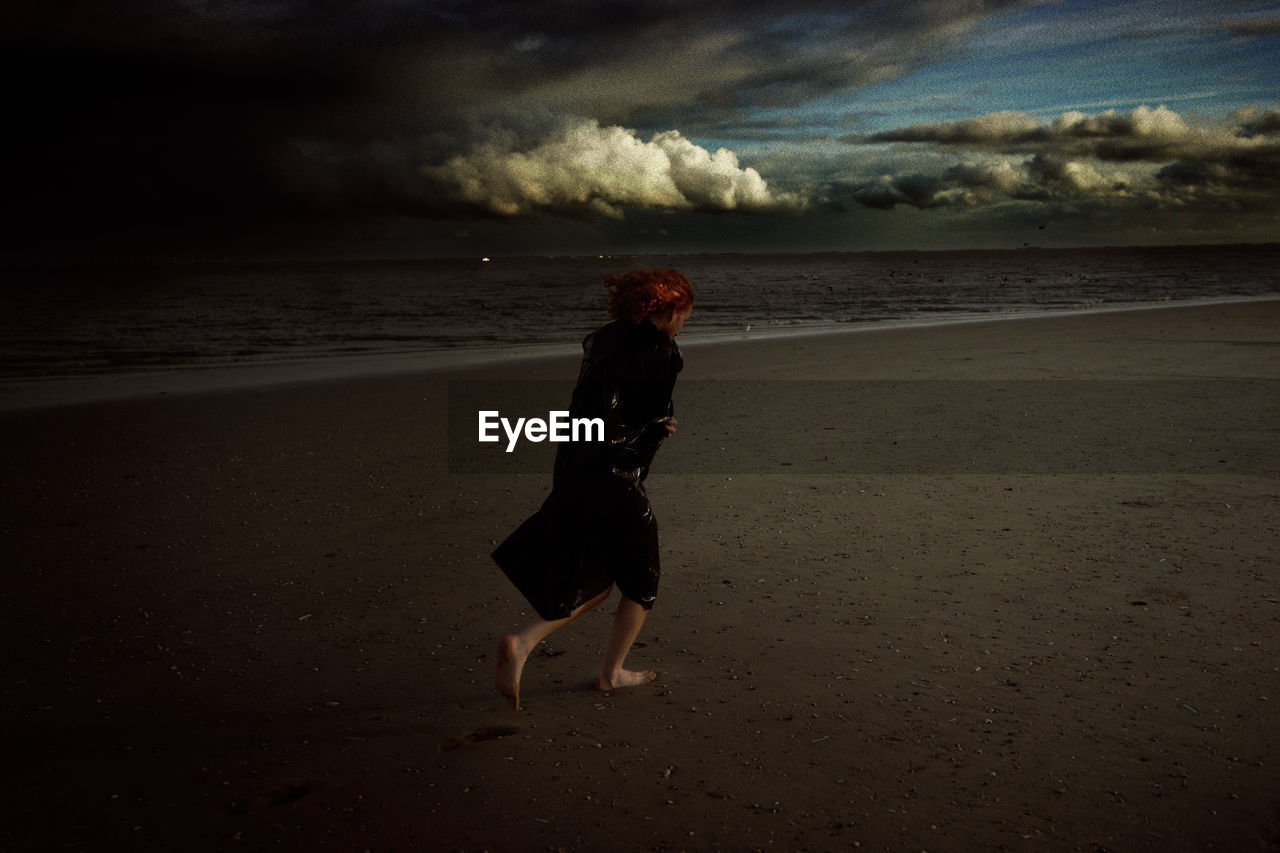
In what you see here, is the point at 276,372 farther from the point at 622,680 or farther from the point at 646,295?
the point at 646,295

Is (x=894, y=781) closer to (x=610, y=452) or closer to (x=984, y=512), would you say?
(x=610, y=452)

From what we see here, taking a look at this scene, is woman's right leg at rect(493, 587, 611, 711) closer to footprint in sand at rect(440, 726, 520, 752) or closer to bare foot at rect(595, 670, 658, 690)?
footprint in sand at rect(440, 726, 520, 752)

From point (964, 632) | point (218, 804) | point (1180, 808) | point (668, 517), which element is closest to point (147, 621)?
point (218, 804)

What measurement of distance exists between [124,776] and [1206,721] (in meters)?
3.84

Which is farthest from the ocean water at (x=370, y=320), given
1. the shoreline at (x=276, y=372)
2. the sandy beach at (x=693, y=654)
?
the sandy beach at (x=693, y=654)

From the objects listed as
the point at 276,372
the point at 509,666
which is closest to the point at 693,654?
the point at 509,666

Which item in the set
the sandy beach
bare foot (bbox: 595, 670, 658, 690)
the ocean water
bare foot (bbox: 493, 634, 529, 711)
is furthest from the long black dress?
the ocean water

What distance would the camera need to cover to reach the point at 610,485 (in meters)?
3.43

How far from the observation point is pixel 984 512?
6.16 meters

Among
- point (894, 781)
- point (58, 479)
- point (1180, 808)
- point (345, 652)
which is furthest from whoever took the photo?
point (58, 479)

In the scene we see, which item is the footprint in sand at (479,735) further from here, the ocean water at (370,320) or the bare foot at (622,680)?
the ocean water at (370,320)

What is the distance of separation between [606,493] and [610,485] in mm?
34

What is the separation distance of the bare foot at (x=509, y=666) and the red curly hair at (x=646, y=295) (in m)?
1.27

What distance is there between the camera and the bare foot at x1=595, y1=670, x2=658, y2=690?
3.74 m
